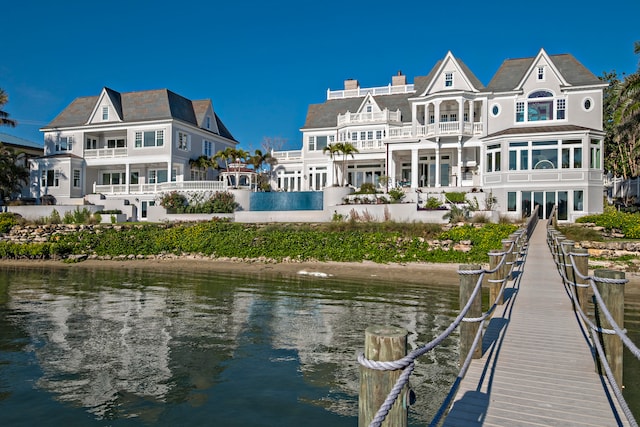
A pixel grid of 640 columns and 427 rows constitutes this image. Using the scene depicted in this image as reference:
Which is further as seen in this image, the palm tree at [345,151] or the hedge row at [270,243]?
the palm tree at [345,151]

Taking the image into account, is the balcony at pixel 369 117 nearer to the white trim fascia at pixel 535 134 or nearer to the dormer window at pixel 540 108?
the white trim fascia at pixel 535 134

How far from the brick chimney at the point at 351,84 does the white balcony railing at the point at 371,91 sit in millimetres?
1923

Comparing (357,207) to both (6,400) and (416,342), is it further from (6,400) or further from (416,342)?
(6,400)

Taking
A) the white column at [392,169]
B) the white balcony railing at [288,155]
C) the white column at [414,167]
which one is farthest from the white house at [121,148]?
the white column at [414,167]

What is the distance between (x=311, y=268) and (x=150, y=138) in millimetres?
27596

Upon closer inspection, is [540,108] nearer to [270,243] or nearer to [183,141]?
[270,243]

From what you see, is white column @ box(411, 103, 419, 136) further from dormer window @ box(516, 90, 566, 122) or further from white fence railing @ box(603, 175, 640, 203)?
white fence railing @ box(603, 175, 640, 203)

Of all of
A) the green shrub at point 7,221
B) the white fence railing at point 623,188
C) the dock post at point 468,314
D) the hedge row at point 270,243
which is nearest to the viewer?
the dock post at point 468,314

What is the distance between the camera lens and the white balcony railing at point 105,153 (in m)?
47.1

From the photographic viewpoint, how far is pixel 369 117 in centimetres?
4634

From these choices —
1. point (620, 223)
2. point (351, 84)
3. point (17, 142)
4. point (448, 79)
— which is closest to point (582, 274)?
point (620, 223)

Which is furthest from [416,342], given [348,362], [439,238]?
[439,238]

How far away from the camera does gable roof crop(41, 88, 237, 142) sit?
46969 mm

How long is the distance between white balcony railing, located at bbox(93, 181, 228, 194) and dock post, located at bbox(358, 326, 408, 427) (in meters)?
38.9
